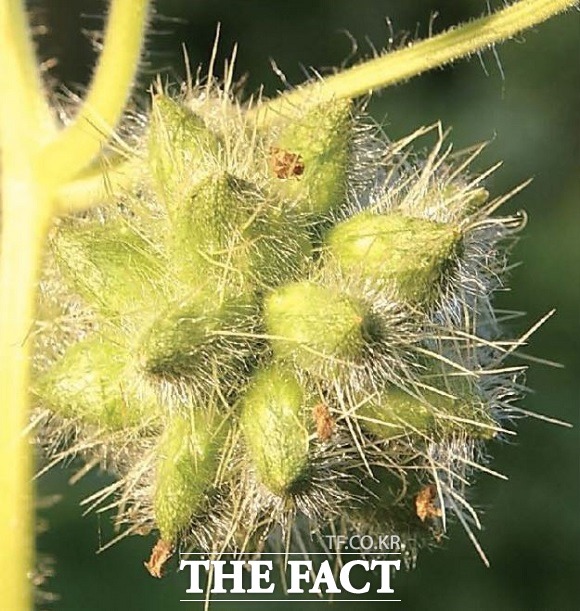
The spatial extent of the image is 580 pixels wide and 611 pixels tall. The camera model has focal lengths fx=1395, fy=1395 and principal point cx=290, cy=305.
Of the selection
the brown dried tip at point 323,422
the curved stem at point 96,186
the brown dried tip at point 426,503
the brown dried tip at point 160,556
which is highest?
the curved stem at point 96,186

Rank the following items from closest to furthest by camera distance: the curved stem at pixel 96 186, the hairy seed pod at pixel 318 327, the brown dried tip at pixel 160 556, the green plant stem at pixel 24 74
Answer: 1. the hairy seed pod at pixel 318 327
2. the brown dried tip at pixel 160 556
3. the curved stem at pixel 96 186
4. the green plant stem at pixel 24 74

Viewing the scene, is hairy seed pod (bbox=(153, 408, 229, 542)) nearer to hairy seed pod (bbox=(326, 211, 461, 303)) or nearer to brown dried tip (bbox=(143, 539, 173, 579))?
brown dried tip (bbox=(143, 539, 173, 579))

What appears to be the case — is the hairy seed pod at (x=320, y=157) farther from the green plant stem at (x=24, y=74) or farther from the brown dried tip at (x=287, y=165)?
the green plant stem at (x=24, y=74)

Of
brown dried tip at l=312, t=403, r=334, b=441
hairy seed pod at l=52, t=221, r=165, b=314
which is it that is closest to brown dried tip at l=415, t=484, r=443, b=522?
→ brown dried tip at l=312, t=403, r=334, b=441

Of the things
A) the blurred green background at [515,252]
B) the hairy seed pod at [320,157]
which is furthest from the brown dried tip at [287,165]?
the blurred green background at [515,252]

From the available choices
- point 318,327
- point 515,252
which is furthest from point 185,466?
point 515,252

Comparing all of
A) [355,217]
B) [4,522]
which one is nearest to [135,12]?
[355,217]

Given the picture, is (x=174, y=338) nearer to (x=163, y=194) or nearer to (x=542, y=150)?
(x=163, y=194)
